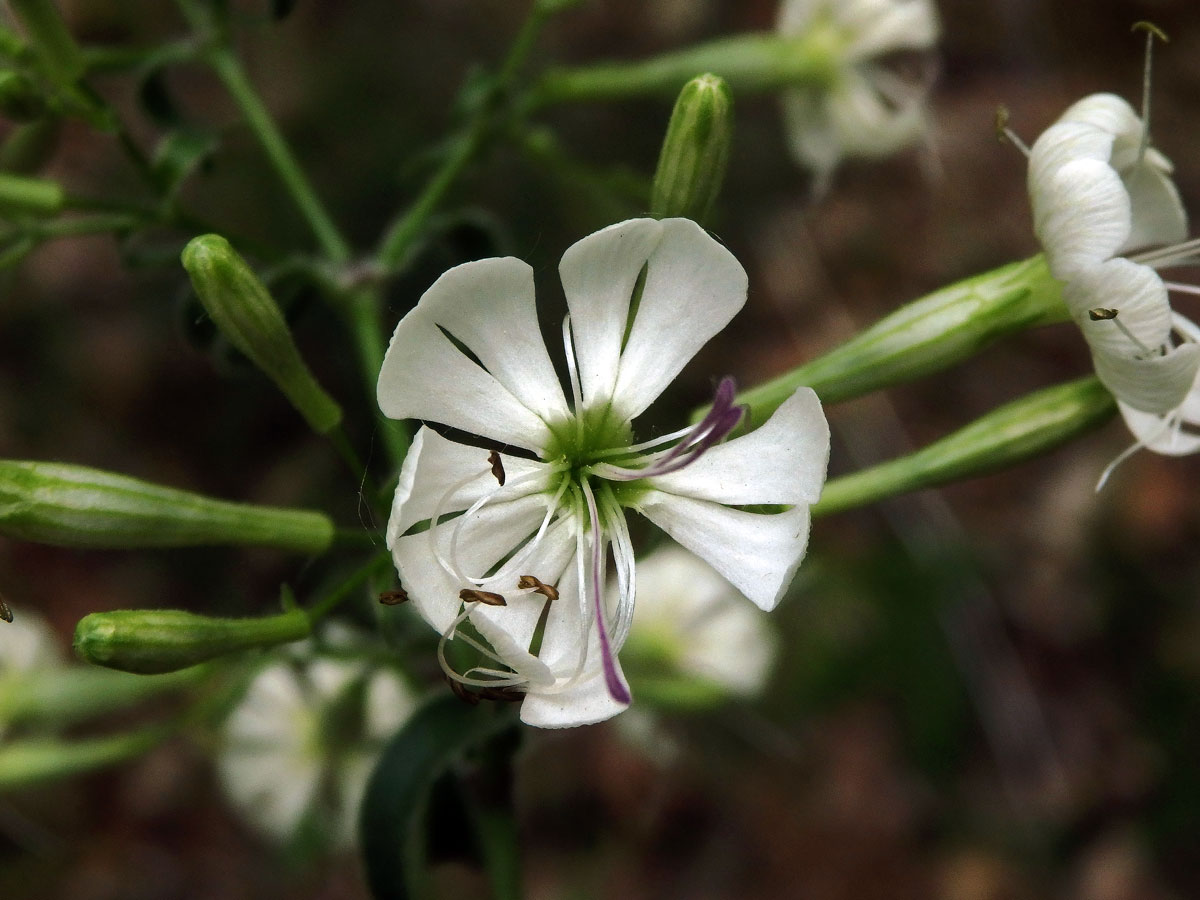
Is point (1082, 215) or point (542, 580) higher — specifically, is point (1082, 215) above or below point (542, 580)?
above

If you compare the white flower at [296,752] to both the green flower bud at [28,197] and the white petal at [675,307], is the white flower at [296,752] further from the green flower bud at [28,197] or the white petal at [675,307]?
the white petal at [675,307]

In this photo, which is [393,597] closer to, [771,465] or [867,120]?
[771,465]

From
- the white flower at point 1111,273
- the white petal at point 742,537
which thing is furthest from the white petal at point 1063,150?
the white petal at point 742,537

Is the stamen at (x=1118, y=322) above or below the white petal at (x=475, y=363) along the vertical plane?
below

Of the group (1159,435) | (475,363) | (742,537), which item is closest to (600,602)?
(742,537)

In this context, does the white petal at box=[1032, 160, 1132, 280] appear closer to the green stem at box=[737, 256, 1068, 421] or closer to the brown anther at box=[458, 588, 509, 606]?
the green stem at box=[737, 256, 1068, 421]

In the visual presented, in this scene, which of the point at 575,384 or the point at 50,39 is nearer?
the point at 575,384

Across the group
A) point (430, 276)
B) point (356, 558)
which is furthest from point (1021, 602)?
point (356, 558)
